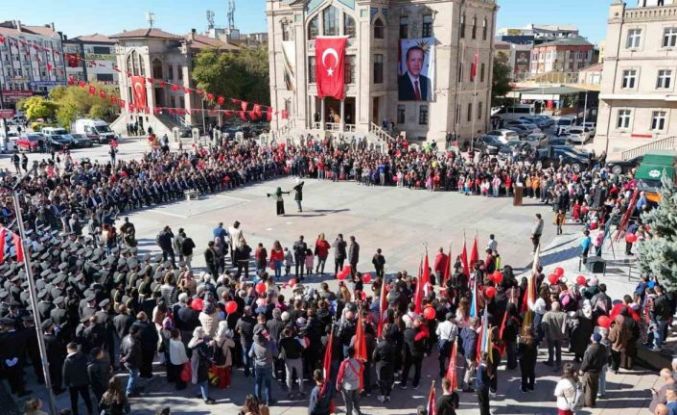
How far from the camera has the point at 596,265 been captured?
15938 mm

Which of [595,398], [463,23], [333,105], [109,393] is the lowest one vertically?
[595,398]

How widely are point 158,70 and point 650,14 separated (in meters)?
47.0

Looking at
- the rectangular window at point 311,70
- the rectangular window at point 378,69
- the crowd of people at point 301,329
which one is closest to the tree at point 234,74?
the rectangular window at point 311,70

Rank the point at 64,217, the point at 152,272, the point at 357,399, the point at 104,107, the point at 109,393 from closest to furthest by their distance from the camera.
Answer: the point at 109,393 → the point at 357,399 → the point at 152,272 → the point at 64,217 → the point at 104,107

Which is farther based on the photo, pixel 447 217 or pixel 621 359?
pixel 447 217

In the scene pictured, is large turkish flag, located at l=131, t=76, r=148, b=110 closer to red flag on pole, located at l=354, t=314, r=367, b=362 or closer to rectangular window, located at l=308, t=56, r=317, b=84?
rectangular window, located at l=308, t=56, r=317, b=84

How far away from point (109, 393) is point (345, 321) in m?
4.25

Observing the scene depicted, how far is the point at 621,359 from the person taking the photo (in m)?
10.9

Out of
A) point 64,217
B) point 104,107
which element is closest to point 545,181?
point 64,217

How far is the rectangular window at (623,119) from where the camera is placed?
37.5 meters

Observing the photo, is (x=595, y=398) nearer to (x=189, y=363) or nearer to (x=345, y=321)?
(x=345, y=321)

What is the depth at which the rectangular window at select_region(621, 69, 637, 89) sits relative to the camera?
3650 cm

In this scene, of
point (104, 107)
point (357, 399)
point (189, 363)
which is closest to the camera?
point (357, 399)

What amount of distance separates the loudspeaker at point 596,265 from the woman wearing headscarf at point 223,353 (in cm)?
1086
